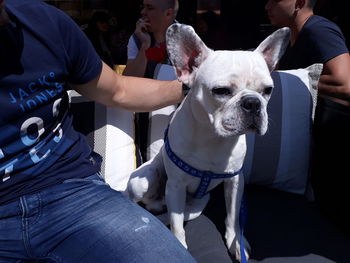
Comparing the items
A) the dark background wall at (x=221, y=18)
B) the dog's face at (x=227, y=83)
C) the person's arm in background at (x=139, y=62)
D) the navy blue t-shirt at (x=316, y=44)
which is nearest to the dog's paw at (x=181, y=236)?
the dog's face at (x=227, y=83)

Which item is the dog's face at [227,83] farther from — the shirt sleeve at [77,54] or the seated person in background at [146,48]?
the seated person in background at [146,48]

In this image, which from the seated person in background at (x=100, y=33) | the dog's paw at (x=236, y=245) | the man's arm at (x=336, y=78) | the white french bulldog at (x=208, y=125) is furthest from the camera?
the seated person in background at (x=100, y=33)

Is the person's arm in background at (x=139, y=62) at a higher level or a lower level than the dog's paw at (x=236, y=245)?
higher

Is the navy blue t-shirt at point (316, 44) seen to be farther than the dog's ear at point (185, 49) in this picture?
Yes

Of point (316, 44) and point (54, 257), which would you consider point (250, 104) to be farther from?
point (316, 44)

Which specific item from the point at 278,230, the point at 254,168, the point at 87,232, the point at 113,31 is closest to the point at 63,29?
the point at 87,232

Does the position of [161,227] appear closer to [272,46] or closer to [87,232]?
[87,232]

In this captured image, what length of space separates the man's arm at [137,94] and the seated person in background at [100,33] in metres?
2.65

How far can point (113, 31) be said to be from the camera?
183 inches

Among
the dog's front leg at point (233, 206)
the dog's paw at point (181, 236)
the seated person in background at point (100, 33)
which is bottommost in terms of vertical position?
the dog's paw at point (181, 236)

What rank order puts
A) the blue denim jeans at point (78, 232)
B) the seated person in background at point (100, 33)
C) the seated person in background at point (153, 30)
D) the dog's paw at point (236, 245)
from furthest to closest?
the seated person in background at point (100, 33) → the seated person in background at point (153, 30) → the dog's paw at point (236, 245) → the blue denim jeans at point (78, 232)

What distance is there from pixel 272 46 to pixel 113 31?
378 centimetres

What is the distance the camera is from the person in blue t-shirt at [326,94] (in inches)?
55.5

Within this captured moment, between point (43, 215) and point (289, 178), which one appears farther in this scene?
point (289, 178)
